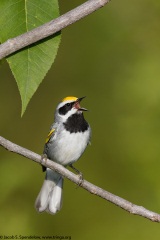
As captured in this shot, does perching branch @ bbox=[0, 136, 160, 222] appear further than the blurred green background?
No

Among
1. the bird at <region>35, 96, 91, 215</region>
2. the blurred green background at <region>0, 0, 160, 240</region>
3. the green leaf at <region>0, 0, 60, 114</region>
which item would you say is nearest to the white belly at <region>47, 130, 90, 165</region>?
the bird at <region>35, 96, 91, 215</region>

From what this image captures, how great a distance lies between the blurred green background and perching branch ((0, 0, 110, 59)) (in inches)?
138

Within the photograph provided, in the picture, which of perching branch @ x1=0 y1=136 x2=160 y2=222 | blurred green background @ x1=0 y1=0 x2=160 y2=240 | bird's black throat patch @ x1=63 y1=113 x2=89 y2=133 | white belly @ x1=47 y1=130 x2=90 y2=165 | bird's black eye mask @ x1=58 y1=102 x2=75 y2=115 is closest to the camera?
perching branch @ x1=0 y1=136 x2=160 y2=222

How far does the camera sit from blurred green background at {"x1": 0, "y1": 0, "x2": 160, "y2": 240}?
5.00m

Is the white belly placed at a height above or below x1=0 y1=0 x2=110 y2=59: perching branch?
above

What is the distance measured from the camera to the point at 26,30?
152 cm

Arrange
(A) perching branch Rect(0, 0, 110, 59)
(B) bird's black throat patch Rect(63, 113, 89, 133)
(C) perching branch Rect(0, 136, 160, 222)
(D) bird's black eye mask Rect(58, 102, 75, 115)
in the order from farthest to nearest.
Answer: (D) bird's black eye mask Rect(58, 102, 75, 115) → (B) bird's black throat patch Rect(63, 113, 89, 133) → (C) perching branch Rect(0, 136, 160, 222) → (A) perching branch Rect(0, 0, 110, 59)

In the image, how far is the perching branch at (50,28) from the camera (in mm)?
1396

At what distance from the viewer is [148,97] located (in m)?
5.39

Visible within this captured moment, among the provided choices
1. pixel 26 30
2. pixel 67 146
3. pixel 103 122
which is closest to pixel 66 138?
pixel 67 146

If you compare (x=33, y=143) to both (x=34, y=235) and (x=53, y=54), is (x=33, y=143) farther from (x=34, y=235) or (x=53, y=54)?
(x=53, y=54)

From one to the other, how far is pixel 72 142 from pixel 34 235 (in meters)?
1.32

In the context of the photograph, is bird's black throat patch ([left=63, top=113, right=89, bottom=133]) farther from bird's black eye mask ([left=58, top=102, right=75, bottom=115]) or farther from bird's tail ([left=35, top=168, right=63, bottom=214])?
bird's tail ([left=35, top=168, right=63, bottom=214])

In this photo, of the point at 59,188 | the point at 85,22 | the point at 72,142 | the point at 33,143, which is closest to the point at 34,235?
the point at 59,188
